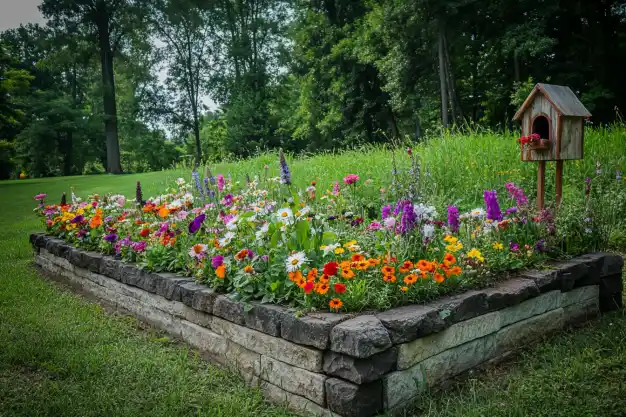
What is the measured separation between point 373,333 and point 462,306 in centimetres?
61

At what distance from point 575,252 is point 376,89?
17027 millimetres

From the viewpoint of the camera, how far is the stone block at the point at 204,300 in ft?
9.69

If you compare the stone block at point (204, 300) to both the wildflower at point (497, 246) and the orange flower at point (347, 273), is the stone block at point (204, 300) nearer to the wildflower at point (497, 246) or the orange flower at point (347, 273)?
the orange flower at point (347, 273)

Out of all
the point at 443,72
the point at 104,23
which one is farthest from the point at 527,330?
the point at 104,23

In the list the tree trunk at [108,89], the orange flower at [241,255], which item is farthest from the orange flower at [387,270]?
the tree trunk at [108,89]

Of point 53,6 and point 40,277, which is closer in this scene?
point 40,277

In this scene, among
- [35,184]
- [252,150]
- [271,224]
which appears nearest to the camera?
[271,224]

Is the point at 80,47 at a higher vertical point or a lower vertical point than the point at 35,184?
higher

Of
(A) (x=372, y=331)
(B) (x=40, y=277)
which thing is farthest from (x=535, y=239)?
(B) (x=40, y=277)

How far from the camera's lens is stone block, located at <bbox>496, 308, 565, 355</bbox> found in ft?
9.09

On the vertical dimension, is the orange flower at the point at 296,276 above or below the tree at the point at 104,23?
below

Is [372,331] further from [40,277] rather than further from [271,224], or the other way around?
[40,277]

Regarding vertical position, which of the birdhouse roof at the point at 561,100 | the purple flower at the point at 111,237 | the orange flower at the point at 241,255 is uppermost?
the birdhouse roof at the point at 561,100

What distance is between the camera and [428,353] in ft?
7.80
